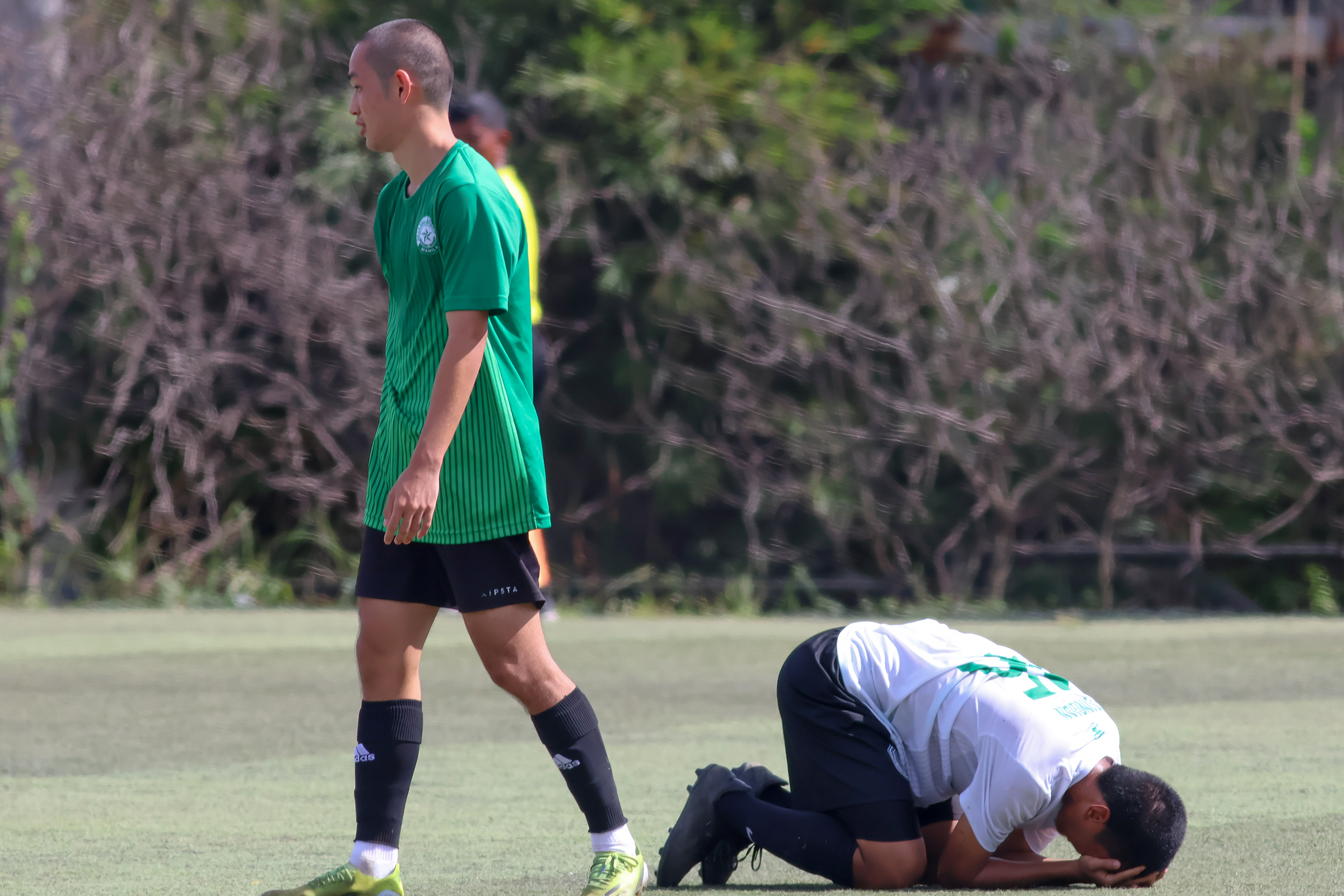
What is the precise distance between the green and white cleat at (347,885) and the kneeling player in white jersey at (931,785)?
692 millimetres

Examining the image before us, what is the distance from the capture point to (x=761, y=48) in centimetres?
1027

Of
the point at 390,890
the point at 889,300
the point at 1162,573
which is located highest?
the point at 889,300

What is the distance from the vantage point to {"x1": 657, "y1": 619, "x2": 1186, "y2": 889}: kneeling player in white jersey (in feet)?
11.7

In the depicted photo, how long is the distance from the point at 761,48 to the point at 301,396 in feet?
11.3

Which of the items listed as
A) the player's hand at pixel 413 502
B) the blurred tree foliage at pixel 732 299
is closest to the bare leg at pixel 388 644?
the player's hand at pixel 413 502

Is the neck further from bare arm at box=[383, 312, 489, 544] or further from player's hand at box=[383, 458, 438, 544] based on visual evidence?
player's hand at box=[383, 458, 438, 544]

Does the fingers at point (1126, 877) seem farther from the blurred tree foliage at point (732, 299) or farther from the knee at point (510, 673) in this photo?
the blurred tree foliage at point (732, 299)

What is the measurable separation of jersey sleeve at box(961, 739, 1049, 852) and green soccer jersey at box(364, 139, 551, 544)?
1068 millimetres

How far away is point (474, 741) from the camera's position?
230 inches

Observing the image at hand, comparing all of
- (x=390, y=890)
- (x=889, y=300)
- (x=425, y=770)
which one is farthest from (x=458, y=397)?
(x=889, y=300)

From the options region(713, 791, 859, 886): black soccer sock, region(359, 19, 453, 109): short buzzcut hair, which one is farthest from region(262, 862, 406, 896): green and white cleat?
region(359, 19, 453, 109): short buzzcut hair

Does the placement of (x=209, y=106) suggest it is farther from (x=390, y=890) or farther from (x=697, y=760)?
(x=390, y=890)

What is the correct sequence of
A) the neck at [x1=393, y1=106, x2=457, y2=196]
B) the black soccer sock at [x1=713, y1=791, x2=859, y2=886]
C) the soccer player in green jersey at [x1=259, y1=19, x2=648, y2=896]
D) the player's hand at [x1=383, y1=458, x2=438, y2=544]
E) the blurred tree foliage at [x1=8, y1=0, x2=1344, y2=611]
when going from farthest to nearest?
the blurred tree foliage at [x1=8, y1=0, x2=1344, y2=611], the black soccer sock at [x1=713, y1=791, x2=859, y2=886], the neck at [x1=393, y1=106, x2=457, y2=196], the soccer player in green jersey at [x1=259, y1=19, x2=648, y2=896], the player's hand at [x1=383, y1=458, x2=438, y2=544]

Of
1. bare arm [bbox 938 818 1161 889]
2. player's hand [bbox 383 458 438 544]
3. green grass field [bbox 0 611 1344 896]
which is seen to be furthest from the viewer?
green grass field [bbox 0 611 1344 896]
